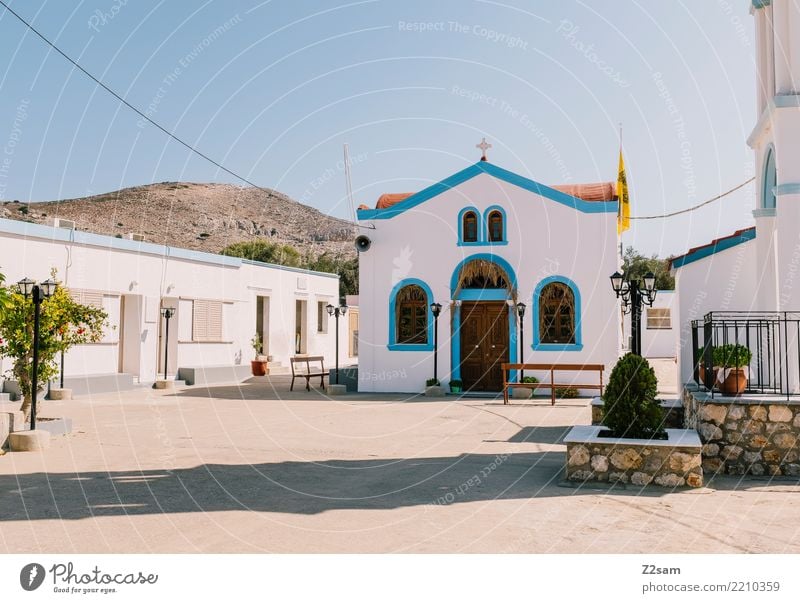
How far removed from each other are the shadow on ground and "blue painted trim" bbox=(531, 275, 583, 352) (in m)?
9.81

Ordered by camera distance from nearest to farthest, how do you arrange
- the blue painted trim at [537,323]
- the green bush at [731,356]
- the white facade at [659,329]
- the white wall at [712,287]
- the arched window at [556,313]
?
the green bush at [731,356] → the white wall at [712,287] → the blue painted trim at [537,323] → the arched window at [556,313] → the white facade at [659,329]

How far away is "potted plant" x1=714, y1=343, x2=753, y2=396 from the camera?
8.57 meters

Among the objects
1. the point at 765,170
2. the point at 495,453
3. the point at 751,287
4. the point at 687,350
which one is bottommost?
the point at 495,453

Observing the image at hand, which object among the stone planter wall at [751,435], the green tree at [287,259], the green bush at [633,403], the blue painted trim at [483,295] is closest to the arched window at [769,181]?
the stone planter wall at [751,435]

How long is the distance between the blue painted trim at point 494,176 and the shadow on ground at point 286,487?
36.3 ft

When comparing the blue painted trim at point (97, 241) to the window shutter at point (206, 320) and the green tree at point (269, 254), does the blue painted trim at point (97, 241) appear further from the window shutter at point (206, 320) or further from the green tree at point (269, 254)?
the green tree at point (269, 254)

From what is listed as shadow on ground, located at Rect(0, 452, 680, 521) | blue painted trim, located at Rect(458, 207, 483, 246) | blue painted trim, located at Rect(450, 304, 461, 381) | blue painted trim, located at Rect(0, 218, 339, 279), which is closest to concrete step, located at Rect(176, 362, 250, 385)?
blue painted trim, located at Rect(0, 218, 339, 279)

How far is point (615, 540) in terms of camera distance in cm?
546

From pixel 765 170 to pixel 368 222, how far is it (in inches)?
Answer: 456

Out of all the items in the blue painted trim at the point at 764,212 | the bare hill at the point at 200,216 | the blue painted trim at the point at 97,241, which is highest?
the bare hill at the point at 200,216

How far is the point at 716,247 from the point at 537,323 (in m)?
6.30

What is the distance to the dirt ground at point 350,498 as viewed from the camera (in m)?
5.45
